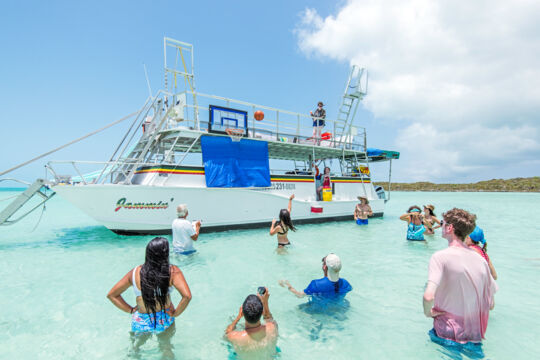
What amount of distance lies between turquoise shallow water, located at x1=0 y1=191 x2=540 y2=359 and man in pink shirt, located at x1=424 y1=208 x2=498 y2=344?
51 centimetres

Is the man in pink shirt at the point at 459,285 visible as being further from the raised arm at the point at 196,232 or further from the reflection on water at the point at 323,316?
the raised arm at the point at 196,232

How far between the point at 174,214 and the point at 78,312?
500 centimetres

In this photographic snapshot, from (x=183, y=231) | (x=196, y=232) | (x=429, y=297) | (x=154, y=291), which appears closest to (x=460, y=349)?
(x=429, y=297)

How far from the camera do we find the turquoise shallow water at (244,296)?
3113 millimetres

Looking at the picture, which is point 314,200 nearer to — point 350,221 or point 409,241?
point 350,221

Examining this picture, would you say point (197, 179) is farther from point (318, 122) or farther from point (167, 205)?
point (318, 122)

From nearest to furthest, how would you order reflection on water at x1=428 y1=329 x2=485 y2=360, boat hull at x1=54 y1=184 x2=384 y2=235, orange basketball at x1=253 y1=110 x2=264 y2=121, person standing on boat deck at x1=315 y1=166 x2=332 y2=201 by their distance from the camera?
1. reflection on water at x1=428 y1=329 x2=485 y2=360
2. boat hull at x1=54 y1=184 x2=384 y2=235
3. orange basketball at x1=253 y1=110 x2=264 y2=121
4. person standing on boat deck at x1=315 y1=166 x2=332 y2=201

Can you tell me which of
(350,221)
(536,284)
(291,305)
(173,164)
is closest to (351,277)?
(291,305)

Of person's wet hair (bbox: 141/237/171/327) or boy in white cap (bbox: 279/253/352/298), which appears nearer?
person's wet hair (bbox: 141/237/171/327)

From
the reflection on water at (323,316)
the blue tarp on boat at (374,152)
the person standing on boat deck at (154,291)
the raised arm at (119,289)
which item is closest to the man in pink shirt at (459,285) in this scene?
the reflection on water at (323,316)

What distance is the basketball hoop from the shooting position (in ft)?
33.1

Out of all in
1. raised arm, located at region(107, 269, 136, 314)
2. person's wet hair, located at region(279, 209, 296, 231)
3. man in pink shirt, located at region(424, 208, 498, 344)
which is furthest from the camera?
person's wet hair, located at region(279, 209, 296, 231)

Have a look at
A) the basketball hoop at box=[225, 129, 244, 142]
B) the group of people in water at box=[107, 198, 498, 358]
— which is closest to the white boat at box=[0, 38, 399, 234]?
the basketball hoop at box=[225, 129, 244, 142]

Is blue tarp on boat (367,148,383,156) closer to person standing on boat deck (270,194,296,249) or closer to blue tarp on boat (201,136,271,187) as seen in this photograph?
blue tarp on boat (201,136,271,187)
